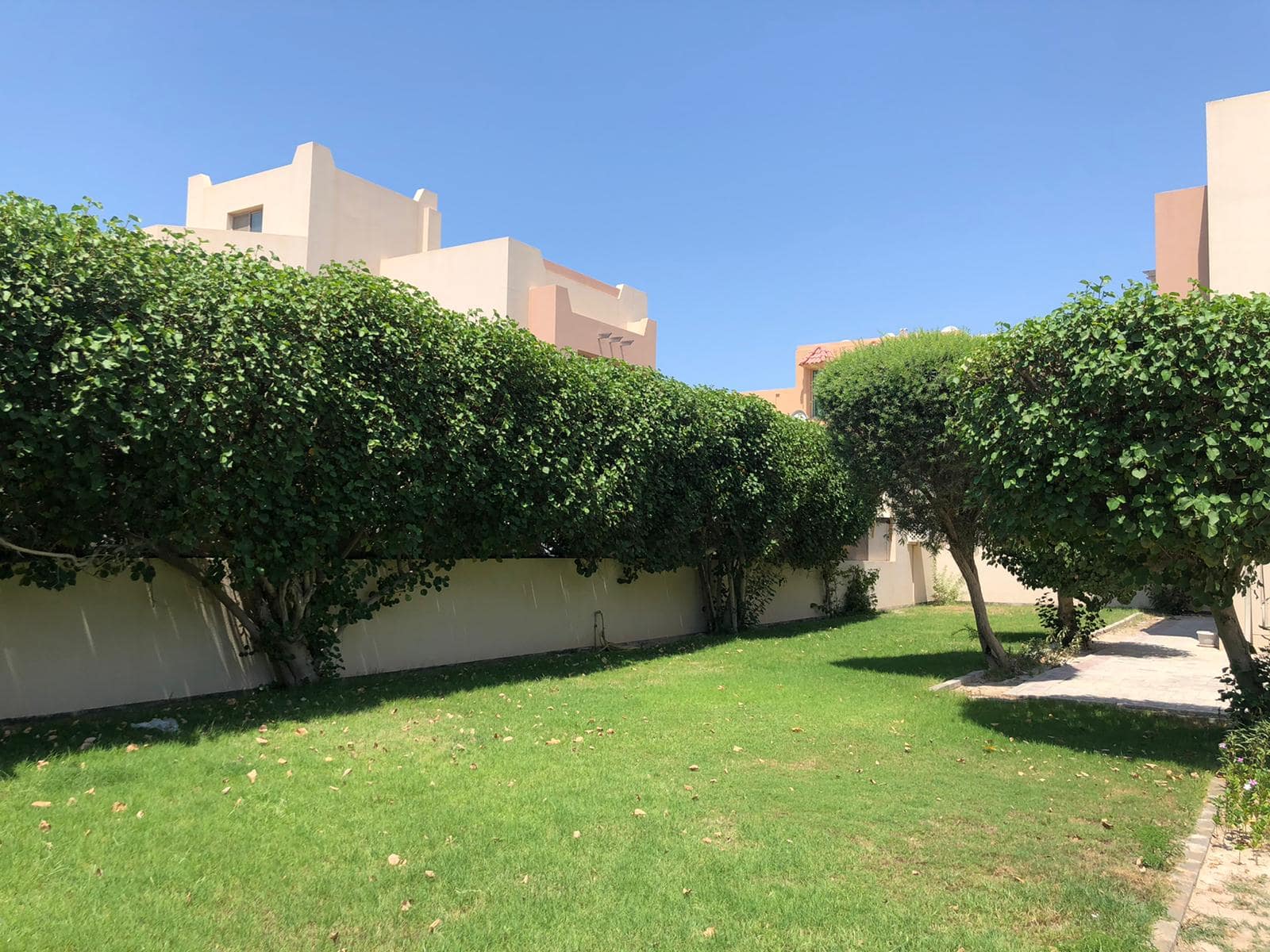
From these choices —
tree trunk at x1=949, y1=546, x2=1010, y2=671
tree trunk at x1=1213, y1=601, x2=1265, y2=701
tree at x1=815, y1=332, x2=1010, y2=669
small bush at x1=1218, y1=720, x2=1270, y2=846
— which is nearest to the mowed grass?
small bush at x1=1218, y1=720, x2=1270, y2=846

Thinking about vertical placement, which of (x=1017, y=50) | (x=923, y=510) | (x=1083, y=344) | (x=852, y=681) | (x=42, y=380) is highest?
(x=1017, y=50)

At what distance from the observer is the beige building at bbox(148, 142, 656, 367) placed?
25.2 m

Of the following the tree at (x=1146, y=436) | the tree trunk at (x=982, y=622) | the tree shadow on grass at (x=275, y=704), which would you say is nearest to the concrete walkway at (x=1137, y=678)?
the tree trunk at (x=982, y=622)

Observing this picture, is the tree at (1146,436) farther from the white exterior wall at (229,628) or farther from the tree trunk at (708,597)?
the tree trunk at (708,597)

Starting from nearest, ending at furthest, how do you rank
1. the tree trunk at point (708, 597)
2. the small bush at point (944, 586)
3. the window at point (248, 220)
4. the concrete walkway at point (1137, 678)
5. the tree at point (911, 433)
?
the concrete walkway at point (1137, 678) < the tree at point (911, 433) < the tree trunk at point (708, 597) < the window at point (248, 220) < the small bush at point (944, 586)

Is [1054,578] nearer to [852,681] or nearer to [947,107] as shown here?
[852,681]

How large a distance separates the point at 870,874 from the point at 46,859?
4503 millimetres

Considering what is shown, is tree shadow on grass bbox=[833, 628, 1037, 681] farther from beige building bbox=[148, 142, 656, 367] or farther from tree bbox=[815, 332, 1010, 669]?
beige building bbox=[148, 142, 656, 367]

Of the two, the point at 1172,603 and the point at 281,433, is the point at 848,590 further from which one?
the point at 281,433

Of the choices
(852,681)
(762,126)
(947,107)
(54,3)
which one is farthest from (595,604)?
(54,3)

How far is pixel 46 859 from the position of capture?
179 inches

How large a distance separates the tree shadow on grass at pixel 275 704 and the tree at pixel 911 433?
516 cm

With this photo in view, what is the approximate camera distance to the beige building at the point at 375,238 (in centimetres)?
2517

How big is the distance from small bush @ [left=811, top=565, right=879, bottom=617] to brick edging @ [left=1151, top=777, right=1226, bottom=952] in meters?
18.4
